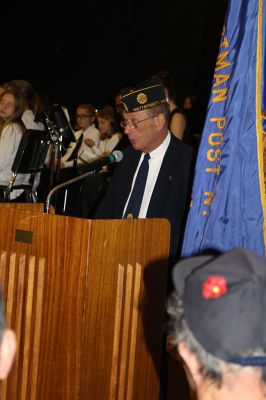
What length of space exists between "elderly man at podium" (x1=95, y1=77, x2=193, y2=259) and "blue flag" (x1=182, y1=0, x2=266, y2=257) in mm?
458

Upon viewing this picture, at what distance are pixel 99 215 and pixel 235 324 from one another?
A: 2065 mm

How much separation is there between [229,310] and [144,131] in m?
1.95

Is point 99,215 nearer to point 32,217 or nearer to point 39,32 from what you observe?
point 32,217

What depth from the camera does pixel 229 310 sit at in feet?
3.62

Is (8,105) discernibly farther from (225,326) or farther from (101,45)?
(101,45)

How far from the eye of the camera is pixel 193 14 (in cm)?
881

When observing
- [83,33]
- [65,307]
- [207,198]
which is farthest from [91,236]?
[83,33]

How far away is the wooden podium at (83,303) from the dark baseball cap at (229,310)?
3.67 ft

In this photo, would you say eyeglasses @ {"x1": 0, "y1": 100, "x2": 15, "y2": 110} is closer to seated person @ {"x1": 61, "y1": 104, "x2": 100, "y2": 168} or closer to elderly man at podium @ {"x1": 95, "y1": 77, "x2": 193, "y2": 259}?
seated person @ {"x1": 61, "y1": 104, "x2": 100, "y2": 168}

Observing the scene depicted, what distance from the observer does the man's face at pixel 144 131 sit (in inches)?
117

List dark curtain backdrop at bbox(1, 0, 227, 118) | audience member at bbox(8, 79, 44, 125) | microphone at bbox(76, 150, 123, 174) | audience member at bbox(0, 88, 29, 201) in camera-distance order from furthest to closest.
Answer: dark curtain backdrop at bbox(1, 0, 227, 118), audience member at bbox(8, 79, 44, 125), audience member at bbox(0, 88, 29, 201), microphone at bbox(76, 150, 123, 174)

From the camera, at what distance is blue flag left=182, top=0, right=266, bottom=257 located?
232 cm

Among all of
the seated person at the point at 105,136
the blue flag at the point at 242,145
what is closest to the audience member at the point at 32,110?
the seated person at the point at 105,136

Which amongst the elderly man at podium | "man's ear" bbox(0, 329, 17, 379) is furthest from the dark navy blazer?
"man's ear" bbox(0, 329, 17, 379)
